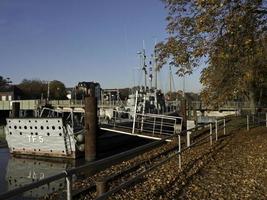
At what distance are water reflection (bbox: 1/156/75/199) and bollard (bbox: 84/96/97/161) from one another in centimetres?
150

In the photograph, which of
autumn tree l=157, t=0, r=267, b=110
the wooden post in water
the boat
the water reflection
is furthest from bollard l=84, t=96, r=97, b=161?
autumn tree l=157, t=0, r=267, b=110

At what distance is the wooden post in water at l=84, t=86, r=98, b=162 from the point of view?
27641mm

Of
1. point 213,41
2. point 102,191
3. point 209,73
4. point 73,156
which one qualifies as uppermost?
point 213,41

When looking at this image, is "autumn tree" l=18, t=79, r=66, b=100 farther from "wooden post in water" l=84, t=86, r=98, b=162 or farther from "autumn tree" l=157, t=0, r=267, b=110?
"autumn tree" l=157, t=0, r=267, b=110

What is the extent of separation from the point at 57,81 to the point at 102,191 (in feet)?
498

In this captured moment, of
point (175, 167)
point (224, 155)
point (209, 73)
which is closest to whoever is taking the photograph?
point (175, 167)

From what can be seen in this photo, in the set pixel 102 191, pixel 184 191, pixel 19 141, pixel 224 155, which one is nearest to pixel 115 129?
pixel 19 141

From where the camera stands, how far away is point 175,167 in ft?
43.0

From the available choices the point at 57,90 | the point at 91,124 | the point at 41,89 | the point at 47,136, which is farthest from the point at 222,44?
the point at 41,89

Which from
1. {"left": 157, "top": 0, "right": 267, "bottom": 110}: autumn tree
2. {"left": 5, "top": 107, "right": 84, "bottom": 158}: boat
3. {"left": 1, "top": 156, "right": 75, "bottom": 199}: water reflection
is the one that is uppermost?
{"left": 157, "top": 0, "right": 267, "bottom": 110}: autumn tree

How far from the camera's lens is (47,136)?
3256 centimetres

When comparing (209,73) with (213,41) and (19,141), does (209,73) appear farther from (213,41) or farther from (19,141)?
(19,141)

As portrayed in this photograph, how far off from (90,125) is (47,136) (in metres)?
5.84

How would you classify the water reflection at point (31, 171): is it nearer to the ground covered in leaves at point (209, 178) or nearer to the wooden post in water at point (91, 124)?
the wooden post in water at point (91, 124)
